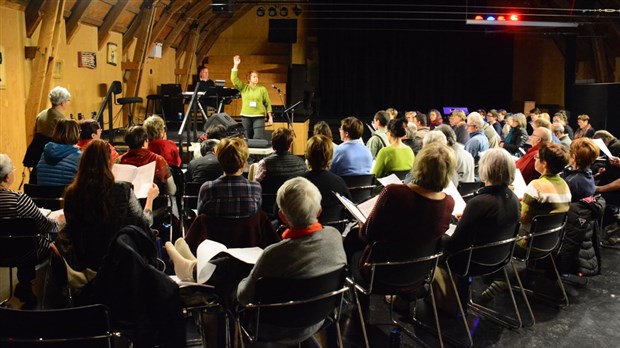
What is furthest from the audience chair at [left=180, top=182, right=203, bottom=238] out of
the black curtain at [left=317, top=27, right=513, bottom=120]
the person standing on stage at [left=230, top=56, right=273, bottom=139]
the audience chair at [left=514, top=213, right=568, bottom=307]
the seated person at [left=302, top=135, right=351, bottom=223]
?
the black curtain at [left=317, top=27, right=513, bottom=120]

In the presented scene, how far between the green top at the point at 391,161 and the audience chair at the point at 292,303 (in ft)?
8.56

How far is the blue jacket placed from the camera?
4379mm

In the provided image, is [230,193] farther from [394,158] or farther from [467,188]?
[467,188]

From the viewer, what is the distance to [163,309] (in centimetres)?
268

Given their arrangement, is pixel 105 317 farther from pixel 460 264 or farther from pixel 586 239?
pixel 586 239

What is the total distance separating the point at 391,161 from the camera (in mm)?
5336

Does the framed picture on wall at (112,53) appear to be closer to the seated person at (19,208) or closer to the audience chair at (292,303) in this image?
the seated person at (19,208)

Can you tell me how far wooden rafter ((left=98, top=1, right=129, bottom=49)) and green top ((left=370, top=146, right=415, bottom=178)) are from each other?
639 cm

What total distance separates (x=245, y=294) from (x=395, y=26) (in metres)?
14.5

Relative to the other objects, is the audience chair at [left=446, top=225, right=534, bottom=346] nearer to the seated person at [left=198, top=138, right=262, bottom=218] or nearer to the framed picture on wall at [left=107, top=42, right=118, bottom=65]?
the seated person at [left=198, top=138, right=262, bottom=218]

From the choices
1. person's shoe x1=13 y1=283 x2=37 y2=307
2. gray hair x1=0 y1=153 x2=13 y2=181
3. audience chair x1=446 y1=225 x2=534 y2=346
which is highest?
gray hair x1=0 y1=153 x2=13 y2=181

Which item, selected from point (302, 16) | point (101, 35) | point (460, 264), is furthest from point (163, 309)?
point (302, 16)

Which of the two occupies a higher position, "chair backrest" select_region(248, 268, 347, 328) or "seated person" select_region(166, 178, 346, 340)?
"seated person" select_region(166, 178, 346, 340)

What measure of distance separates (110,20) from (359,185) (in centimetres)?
689
